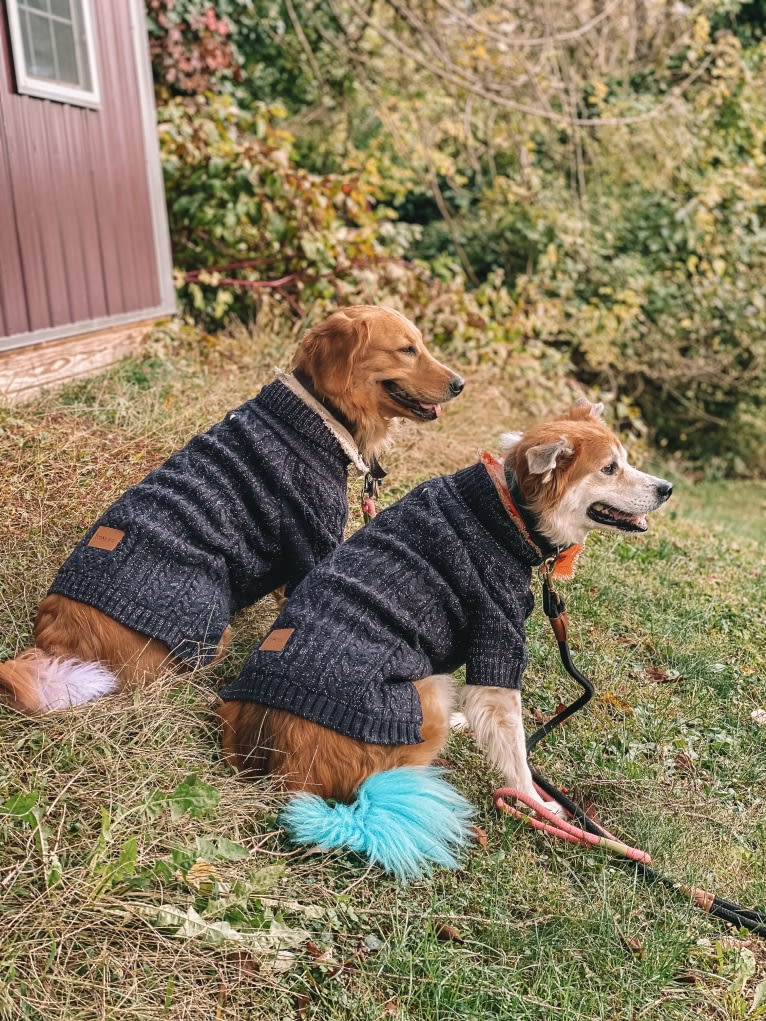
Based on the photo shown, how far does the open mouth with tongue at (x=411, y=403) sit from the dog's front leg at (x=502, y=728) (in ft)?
4.37

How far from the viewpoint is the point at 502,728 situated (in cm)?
316

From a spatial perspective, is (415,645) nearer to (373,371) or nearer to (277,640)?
(277,640)

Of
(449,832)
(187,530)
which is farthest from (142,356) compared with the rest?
(449,832)

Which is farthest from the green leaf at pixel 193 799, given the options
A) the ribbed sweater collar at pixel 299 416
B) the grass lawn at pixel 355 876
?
the ribbed sweater collar at pixel 299 416

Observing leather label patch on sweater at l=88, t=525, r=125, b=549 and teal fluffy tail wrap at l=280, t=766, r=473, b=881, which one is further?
leather label patch on sweater at l=88, t=525, r=125, b=549

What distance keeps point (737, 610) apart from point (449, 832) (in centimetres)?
295

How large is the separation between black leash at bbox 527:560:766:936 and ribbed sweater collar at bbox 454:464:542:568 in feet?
0.75

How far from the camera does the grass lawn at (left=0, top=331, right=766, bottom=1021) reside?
2.23 metres

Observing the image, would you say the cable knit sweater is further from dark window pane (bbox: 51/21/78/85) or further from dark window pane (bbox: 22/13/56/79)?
dark window pane (bbox: 51/21/78/85)

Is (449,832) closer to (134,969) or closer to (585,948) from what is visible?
(585,948)

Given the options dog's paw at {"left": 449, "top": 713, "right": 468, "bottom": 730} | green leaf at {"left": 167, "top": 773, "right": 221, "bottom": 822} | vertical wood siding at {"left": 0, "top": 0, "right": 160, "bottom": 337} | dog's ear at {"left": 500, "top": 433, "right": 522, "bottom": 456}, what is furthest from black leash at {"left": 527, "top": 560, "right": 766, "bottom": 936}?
vertical wood siding at {"left": 0, "top": 0, "right": 160, "bottom": 337}

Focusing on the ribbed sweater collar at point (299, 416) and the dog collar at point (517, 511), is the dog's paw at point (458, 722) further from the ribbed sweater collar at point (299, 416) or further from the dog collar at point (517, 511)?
the ribbed sweater collar at point (299, 416)

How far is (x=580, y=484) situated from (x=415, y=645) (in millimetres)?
804

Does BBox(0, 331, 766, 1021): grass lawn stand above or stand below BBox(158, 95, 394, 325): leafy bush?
below
